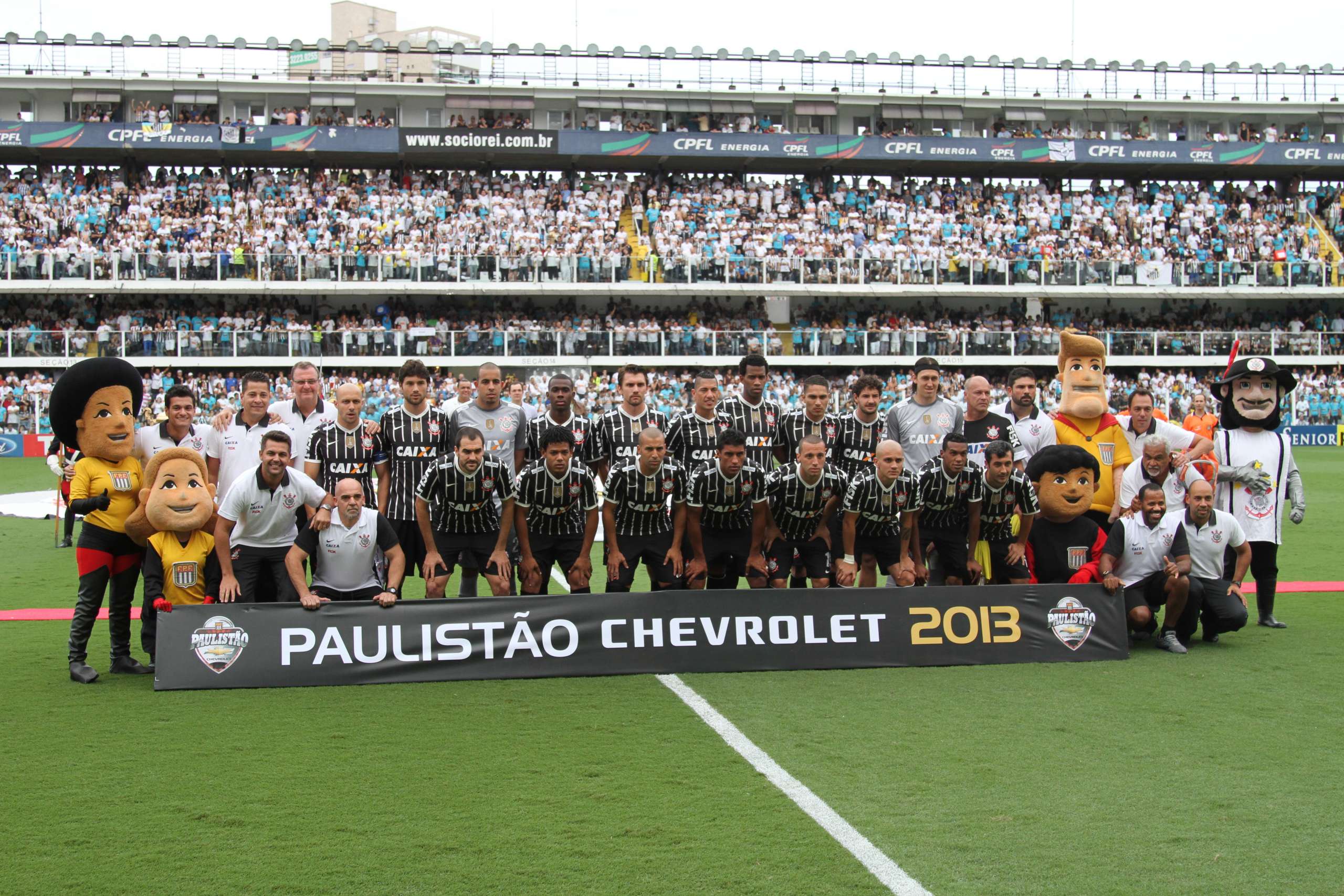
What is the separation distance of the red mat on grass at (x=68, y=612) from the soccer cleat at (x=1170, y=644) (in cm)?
303

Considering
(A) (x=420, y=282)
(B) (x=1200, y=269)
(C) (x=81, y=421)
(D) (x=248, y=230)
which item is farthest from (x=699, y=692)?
(B) (x=1200, y=269)

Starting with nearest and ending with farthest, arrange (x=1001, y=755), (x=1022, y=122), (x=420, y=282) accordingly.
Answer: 1. (x=1001, y=755)
2. (x=420, y=282)
3. (x=1022, y=122)

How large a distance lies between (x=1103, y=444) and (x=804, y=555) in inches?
103

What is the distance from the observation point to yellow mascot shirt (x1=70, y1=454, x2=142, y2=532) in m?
7.89

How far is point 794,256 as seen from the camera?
3878cm

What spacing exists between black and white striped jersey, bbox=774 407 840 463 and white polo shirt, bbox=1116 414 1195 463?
7.75 ft

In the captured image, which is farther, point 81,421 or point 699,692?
point 81,421

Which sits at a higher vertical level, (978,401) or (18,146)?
(18,146)

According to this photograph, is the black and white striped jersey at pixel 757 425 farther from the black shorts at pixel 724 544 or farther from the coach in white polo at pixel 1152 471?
the coach in white polo at pixel 1152 471

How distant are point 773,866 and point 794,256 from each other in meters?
35.3

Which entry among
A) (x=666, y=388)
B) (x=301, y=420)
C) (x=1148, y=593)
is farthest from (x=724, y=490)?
(x=666, y=388)

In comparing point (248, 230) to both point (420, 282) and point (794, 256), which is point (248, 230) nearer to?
point (420, 282)

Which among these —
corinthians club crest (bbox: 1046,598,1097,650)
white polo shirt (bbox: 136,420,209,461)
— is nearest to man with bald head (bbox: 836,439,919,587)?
corinthians club crest (bbox: 1046,598,1097,650)

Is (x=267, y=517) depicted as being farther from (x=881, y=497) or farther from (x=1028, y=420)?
(x=1028, y=420)
